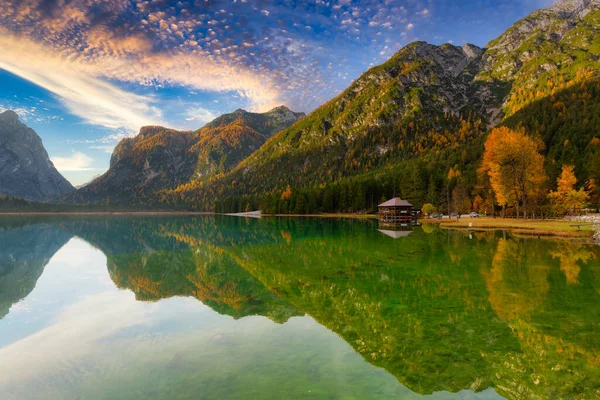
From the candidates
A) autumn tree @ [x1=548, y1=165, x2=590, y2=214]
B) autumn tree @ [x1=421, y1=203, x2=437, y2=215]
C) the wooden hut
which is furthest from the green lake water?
autumn tree @ [x1=421, y1=203, x2=437, y2=215]

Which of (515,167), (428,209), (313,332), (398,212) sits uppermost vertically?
(515,167)

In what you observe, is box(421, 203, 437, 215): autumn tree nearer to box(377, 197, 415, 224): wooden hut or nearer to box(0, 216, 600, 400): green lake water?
box(377, 197, 415, 224): wooden hut

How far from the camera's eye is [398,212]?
8356cm

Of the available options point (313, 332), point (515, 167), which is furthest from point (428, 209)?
point (313, 332)

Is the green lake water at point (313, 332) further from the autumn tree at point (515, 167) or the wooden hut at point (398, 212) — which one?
the wooden hut at point (398, 212)

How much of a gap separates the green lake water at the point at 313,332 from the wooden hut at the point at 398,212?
53426 mm

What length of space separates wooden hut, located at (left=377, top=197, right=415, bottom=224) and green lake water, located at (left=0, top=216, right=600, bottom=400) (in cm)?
5343

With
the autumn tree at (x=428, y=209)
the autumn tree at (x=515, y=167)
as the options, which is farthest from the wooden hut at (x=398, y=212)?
the autumn tree at (x=515, y=167)

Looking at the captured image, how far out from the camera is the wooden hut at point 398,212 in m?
81.3

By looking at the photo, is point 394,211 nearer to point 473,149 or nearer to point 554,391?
point 554,391

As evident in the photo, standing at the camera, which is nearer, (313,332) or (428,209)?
(313,332)

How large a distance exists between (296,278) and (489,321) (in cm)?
1318

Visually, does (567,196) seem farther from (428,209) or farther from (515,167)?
(428,209)

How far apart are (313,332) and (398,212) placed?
7455 cm
